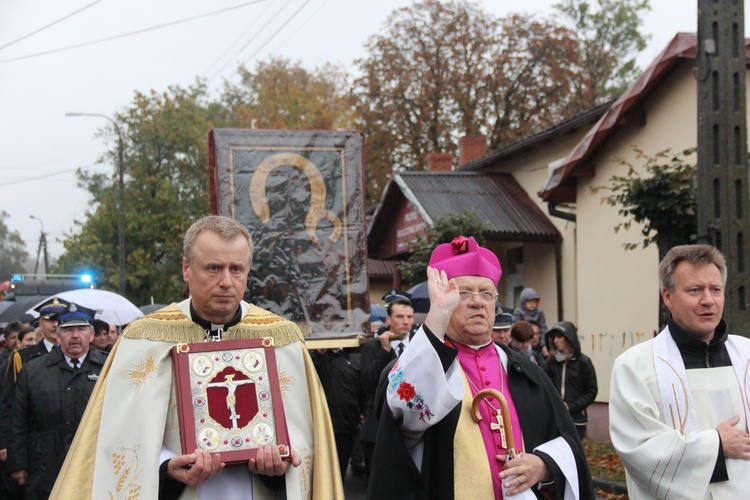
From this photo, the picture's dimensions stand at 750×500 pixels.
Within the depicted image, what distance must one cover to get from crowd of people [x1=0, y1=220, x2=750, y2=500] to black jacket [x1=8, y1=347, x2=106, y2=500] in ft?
11.1

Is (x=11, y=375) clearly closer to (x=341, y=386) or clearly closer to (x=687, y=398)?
A: (x=341, y=386)

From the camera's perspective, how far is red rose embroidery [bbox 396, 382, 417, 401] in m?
3.85

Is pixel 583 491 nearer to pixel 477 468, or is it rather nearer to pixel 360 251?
pixel 477 468

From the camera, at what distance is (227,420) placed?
4.01 meters

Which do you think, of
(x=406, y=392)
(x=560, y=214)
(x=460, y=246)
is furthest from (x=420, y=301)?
(x=560, y=214)

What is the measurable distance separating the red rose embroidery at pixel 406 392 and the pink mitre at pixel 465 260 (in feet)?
1.85

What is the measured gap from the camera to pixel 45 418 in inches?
289

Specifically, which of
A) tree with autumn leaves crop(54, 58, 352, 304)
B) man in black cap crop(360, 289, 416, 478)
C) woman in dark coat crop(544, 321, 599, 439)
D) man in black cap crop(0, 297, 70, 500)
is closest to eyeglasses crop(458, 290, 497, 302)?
man in black cap crop(0, 297, 70, 500)

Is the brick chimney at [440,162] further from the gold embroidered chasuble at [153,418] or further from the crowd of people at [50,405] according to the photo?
the gold embroidered chasuble at [153,418]

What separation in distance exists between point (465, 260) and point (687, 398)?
4.35 ft

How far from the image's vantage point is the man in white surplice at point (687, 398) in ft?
14.8

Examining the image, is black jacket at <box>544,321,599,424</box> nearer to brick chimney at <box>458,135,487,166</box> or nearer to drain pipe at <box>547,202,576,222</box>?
drain pipe at <box>547,202,576,222</box>

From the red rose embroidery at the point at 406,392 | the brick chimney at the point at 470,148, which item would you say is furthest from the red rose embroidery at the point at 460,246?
the brick chimney at the point at 470,148

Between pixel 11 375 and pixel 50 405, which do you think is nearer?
pixel 50 405
